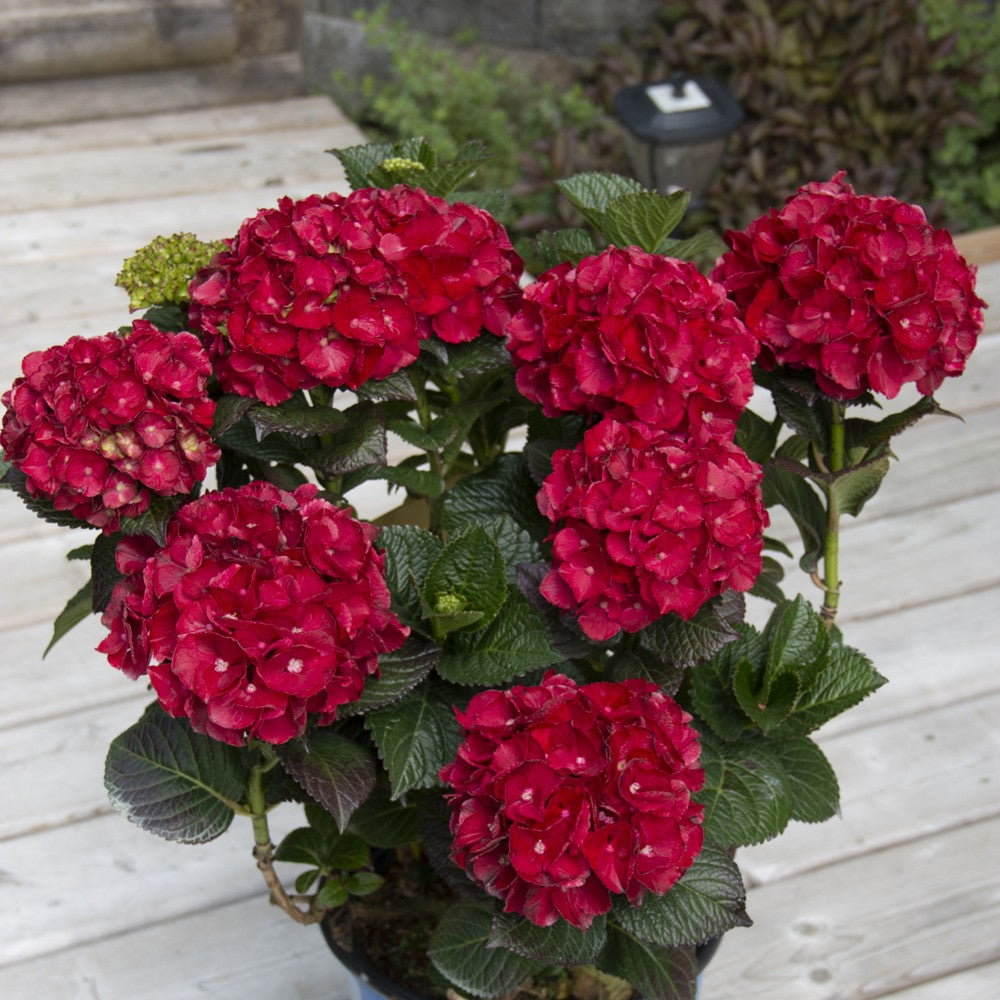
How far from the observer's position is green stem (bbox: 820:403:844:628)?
945mm

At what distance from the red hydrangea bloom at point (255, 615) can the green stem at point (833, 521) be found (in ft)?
1.15

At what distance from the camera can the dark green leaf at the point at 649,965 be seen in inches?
33.1

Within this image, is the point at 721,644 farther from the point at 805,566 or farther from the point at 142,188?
the point at 142,188

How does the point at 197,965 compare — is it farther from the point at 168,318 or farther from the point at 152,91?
the point at 152,91

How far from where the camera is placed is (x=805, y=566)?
1029 millimetres

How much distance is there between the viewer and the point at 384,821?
→ 3.28 ft

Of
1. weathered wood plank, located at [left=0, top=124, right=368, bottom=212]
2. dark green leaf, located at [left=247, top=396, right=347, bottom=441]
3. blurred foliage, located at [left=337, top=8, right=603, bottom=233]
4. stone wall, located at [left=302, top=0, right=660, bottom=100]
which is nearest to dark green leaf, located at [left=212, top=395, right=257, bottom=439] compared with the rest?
dark green leaf, located at [left=247, top=396, right=347, bottom=441]

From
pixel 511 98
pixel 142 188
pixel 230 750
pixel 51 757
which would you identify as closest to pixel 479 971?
pixel 230 750

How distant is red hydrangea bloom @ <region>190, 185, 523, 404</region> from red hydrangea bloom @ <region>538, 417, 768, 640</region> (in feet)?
0.44

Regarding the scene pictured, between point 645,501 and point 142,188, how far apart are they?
1.95 m

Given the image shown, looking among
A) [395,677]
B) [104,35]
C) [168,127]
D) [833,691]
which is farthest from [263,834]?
[104,35]

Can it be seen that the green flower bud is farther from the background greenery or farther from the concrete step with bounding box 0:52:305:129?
the concrete step with bounding box 0:52:305:129

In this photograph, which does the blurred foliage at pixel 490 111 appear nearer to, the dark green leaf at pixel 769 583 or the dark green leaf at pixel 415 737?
the dark green leaf at pixel 769 583

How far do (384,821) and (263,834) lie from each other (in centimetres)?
10
